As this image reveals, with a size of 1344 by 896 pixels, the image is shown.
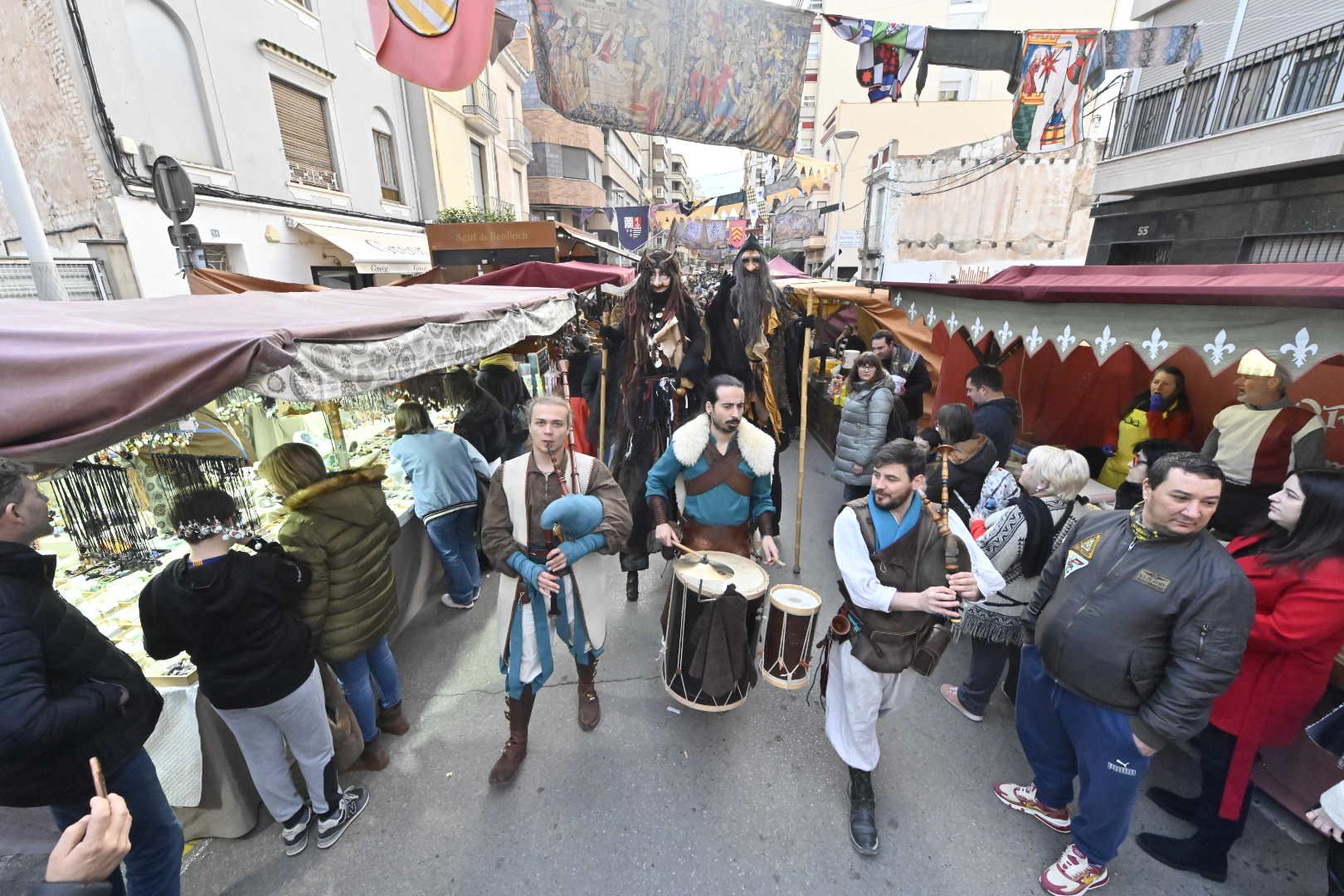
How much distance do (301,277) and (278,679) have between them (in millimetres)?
11530

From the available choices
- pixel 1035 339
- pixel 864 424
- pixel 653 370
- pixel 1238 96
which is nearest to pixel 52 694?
pixel 653 370

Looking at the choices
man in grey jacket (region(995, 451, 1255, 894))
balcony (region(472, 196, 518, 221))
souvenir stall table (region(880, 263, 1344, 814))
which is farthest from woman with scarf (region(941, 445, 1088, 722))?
balcony (region(472, 196, 518, 221))

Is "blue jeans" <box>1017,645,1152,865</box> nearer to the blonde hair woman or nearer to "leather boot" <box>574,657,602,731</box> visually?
"leather boot" <box>574,657,602,731</box>

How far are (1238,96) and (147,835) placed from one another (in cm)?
1482

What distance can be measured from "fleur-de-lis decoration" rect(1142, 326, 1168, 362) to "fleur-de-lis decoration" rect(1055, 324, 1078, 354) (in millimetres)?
485

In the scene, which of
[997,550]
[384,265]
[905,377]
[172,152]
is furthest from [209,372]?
[384,265]

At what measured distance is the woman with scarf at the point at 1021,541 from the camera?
288 centimetres

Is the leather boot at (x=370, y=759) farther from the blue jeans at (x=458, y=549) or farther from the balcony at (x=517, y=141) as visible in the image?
the balcony at (x=517, y=141)

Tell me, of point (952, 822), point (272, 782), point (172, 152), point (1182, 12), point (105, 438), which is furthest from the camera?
point (1182, 12)

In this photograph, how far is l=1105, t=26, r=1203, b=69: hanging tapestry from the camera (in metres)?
4.70

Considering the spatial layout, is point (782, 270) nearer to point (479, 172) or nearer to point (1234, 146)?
point (1234, 146)

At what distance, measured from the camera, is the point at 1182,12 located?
32.4ft

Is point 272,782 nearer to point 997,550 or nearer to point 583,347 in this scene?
point 997,550

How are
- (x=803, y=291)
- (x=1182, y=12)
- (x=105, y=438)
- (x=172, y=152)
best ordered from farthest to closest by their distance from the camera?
(x=1182, y=12) < (x=172, y=152) < (x=803, y=291) < (x=105, y=438)
